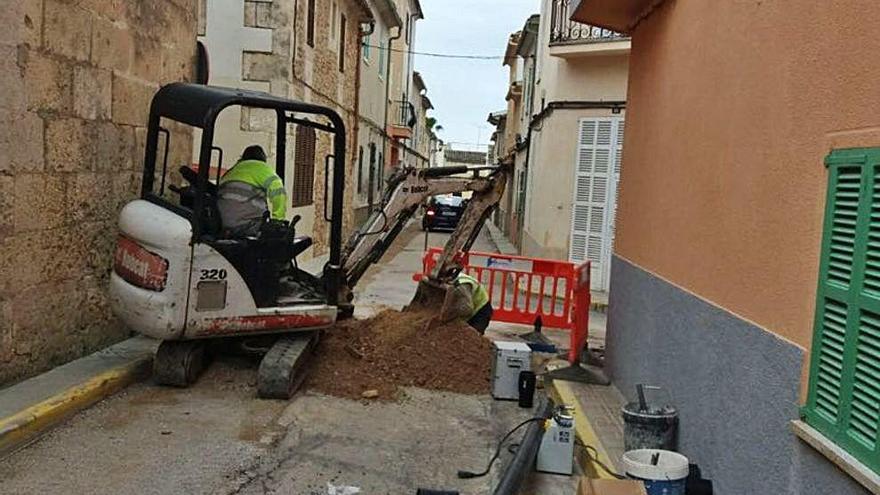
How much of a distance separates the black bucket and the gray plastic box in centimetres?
205

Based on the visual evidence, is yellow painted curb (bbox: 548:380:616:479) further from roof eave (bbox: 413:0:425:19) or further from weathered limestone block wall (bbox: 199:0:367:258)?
roof eave (bbox: 413:0:425:19)

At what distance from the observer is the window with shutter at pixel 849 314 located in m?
2.93

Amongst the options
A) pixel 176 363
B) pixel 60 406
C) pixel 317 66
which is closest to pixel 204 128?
pixel 176 363

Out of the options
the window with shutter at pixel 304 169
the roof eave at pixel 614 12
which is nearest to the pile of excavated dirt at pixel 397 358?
the roof eave at pixel 614 12

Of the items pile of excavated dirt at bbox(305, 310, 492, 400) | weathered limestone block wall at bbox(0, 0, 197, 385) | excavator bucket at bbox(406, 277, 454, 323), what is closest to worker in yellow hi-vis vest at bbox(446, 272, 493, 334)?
excavator bucket at bbox(406, 277, 454, 323)

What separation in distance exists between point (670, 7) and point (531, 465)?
364cm

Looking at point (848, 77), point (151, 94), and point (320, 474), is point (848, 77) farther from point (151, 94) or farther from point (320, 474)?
point (151, 94)

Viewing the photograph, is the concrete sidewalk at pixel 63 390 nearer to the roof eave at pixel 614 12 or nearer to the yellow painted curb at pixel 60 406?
the yellow painted curb at pixel 60 406

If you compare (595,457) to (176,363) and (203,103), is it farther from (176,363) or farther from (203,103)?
(203,103)

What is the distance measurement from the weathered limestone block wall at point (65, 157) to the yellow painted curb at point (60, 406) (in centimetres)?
46

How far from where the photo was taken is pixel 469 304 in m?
8.52

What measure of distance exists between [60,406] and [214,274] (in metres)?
1.46

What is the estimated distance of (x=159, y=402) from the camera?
20.8 ft

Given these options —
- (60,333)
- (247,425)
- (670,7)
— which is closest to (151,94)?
(60,333)
